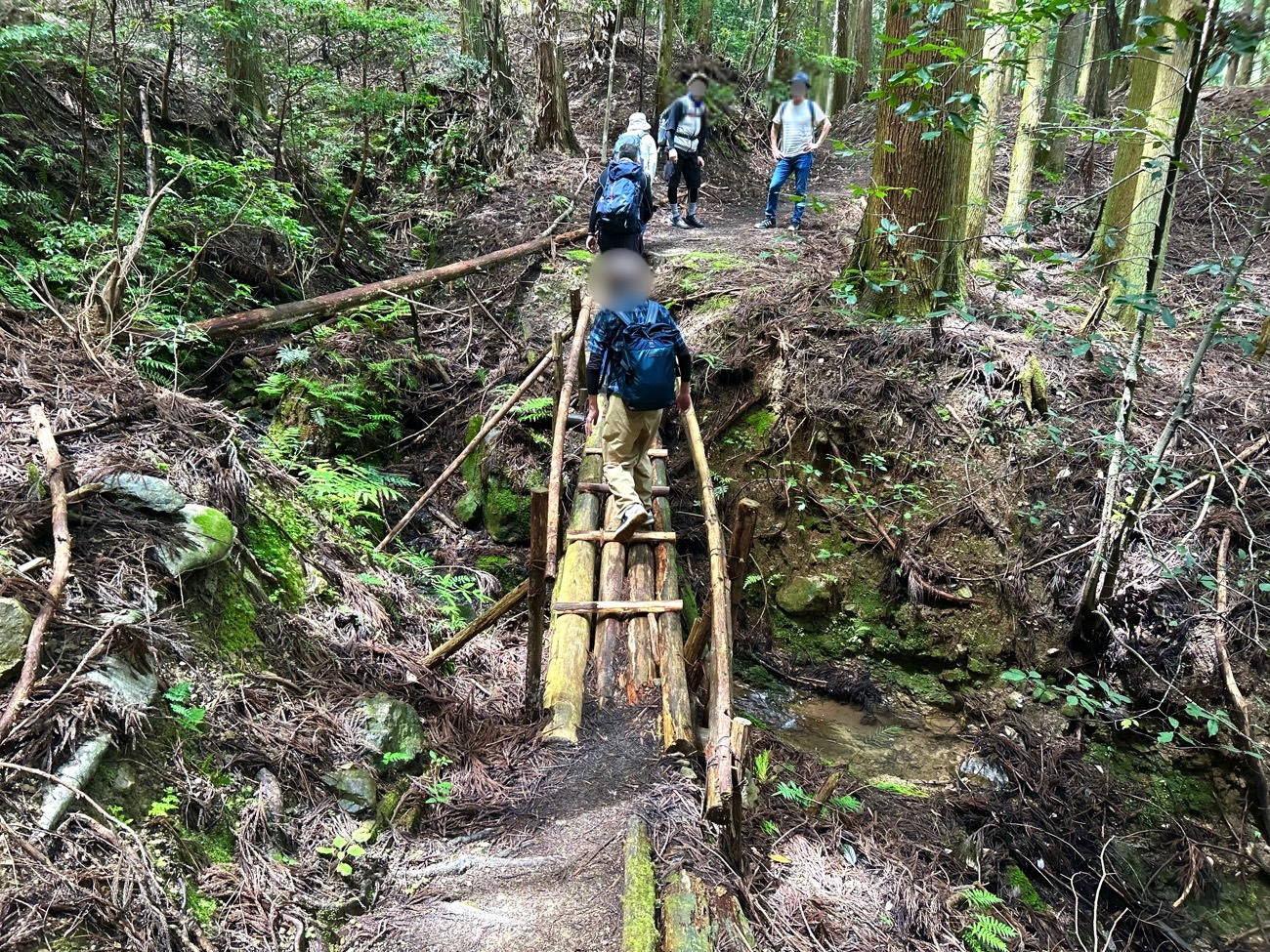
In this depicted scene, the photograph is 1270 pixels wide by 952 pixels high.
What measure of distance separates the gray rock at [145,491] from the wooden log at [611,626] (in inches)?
97.4

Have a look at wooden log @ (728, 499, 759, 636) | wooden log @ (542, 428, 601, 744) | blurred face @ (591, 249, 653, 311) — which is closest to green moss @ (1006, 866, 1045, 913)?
wooden log @ (728, 499, 759, 636)

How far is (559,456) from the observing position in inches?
200

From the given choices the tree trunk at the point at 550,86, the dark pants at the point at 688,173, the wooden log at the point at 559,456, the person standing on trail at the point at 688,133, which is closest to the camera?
the wooden log at the point at 559,456

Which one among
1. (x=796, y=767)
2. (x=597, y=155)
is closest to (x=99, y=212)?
(x=796, y=767)

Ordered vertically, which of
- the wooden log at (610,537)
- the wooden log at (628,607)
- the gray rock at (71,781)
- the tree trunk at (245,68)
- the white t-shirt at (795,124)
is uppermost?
the tree trunk at (245,68)

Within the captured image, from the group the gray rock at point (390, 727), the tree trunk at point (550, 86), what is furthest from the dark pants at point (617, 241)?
the tree trunk at point (550, 86)

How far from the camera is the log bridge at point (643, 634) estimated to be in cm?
357

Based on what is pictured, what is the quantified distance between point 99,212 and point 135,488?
480 centimetres

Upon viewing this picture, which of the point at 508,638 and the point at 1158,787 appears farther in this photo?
the point at 508,638

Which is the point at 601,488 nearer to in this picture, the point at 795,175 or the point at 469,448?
the point at 469,448

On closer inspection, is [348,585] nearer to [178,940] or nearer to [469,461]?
[178,940]

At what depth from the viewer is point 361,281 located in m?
9.66

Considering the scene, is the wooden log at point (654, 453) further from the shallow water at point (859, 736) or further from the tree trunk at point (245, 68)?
the tree trunk at point (245, 68)

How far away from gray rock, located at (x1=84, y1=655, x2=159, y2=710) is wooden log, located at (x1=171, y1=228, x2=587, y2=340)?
4.03 m
